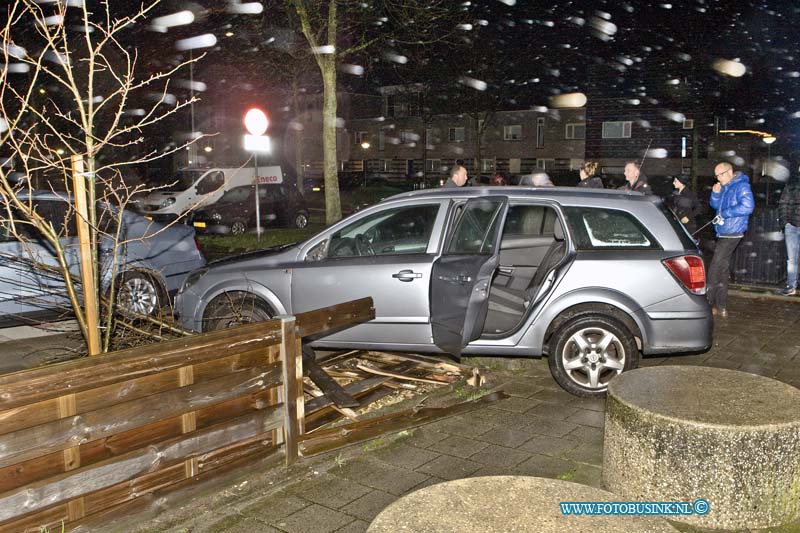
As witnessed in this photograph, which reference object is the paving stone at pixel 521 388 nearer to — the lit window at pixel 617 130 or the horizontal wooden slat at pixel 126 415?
the horizontal wooden slat at pixel 126 415

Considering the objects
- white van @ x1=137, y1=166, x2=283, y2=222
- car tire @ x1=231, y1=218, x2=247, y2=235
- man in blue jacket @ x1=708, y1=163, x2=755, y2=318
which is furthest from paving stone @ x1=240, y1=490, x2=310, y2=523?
white van @ x1=137, y1=166, x2=283, y2=222

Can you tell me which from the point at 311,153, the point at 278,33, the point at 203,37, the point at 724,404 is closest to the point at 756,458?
the point at 724,404

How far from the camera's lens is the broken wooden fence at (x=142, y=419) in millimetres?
3365

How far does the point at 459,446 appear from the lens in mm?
5184

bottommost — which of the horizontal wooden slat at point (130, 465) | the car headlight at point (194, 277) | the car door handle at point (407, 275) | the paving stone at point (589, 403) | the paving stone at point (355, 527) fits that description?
the paving stone at point (355, 527)

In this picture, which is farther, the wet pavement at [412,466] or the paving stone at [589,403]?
the paving stone at [589,403]

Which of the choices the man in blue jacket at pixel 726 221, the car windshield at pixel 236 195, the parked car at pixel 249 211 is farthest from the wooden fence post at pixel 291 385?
the car windshield at pixel 236 195

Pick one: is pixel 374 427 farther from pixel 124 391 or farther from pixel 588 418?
pixel 124 391

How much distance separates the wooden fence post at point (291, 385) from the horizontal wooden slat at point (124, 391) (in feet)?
0.32

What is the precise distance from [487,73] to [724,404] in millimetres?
40377

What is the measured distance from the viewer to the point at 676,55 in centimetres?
2938

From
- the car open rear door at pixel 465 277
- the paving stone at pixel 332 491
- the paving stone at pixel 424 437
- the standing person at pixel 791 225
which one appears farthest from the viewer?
the standing person at pixel 791 225

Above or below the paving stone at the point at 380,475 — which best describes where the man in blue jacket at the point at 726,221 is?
above

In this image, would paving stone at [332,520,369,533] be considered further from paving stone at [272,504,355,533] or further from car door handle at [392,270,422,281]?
car door handle at [392,270,422,281]
